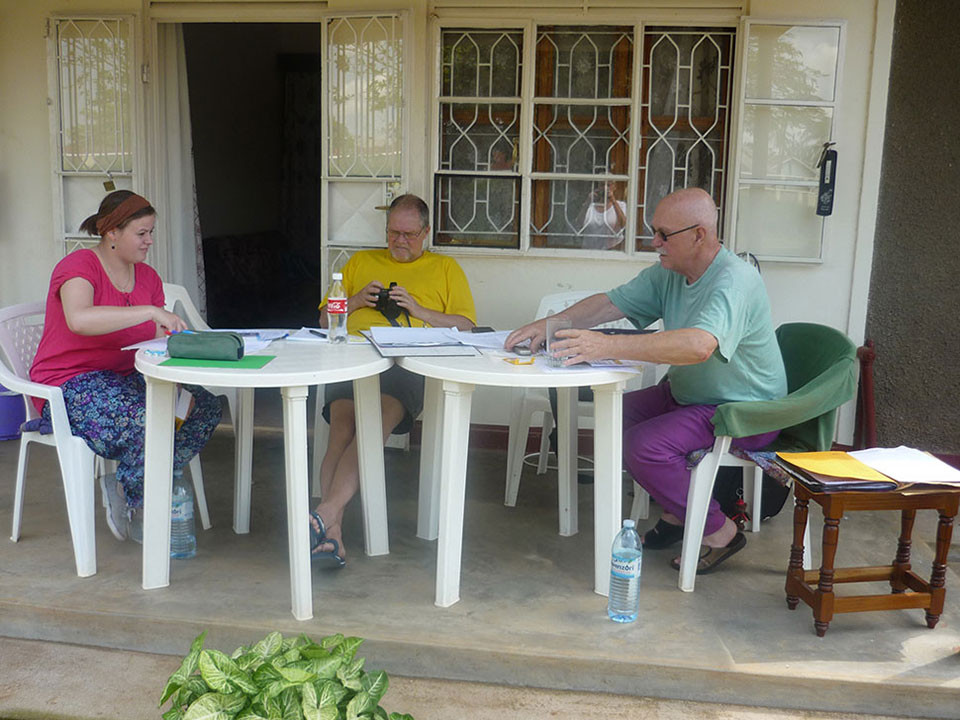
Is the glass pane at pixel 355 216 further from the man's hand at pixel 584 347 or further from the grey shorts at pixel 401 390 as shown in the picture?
the man's hand at pixel 584 347

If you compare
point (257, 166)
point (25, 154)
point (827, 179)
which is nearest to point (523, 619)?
point (827, 179)

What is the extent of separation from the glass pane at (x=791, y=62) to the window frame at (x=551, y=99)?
8 centimetres

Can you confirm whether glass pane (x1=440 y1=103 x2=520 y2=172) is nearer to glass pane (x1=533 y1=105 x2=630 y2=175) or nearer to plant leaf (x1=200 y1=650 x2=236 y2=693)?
glass pane (x1=533 y1=105 x2=630 y2=175)

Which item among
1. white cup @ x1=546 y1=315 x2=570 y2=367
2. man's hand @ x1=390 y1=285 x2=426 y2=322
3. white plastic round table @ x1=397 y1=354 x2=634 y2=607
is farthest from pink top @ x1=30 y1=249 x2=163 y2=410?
white cup @ x1=546 y1=315 x2=570 y2=367

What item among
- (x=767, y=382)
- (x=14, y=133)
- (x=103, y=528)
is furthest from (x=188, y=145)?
(x=767, y=382)

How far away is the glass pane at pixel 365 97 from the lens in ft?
14.2

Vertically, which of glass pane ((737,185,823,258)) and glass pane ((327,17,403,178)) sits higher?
glass pane ((327,17,403,178))

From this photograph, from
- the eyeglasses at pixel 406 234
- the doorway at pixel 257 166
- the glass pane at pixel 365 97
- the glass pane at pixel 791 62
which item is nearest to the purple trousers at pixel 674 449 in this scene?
the eyeglasses at pixel 406 234

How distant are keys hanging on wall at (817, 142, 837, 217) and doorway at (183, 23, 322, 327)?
4281 mm

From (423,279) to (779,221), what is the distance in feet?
5.36

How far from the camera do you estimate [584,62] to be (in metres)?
4.33

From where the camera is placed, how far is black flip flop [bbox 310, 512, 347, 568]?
9.80 ft

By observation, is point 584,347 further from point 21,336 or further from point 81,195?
point 81,195

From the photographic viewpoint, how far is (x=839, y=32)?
4.06 m
